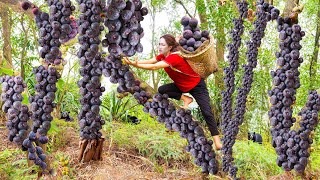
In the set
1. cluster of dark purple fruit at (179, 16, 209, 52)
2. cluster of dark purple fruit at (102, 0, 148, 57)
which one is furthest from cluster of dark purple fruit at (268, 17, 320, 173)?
cluster of dark purple fruit at (102, 0, 148, 57)

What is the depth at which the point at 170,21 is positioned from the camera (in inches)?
296

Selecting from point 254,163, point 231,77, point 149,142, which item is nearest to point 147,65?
point 231,77

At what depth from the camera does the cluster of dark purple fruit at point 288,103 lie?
9.75ft

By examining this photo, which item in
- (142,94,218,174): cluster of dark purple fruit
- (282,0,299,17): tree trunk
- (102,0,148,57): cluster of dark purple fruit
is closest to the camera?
(102,0,148,57): cluster of dark purple fruit

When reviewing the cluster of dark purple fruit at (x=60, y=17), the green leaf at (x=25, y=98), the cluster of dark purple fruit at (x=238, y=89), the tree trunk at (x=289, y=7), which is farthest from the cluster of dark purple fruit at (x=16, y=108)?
the cluster of dark purple fruit at (x=238, y=89)

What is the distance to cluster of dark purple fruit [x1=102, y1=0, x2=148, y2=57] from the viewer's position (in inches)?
92.0

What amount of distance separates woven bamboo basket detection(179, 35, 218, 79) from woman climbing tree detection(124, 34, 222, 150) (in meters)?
0.03

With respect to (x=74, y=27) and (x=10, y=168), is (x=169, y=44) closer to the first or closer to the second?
(x=74, y=27)

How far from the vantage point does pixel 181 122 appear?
8.54 ft

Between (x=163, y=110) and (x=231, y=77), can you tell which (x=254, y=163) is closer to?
(x=231, y=77)

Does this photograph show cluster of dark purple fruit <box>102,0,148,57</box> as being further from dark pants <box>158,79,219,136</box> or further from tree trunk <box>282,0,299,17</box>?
tree trunk <box>282,0,299,17</box>

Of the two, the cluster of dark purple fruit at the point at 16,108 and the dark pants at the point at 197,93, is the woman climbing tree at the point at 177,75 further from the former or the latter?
the cluster of dark purple fruit at the point at 16,108

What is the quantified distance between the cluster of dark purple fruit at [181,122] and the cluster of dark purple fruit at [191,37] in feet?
1.46

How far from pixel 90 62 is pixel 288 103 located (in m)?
1.42
